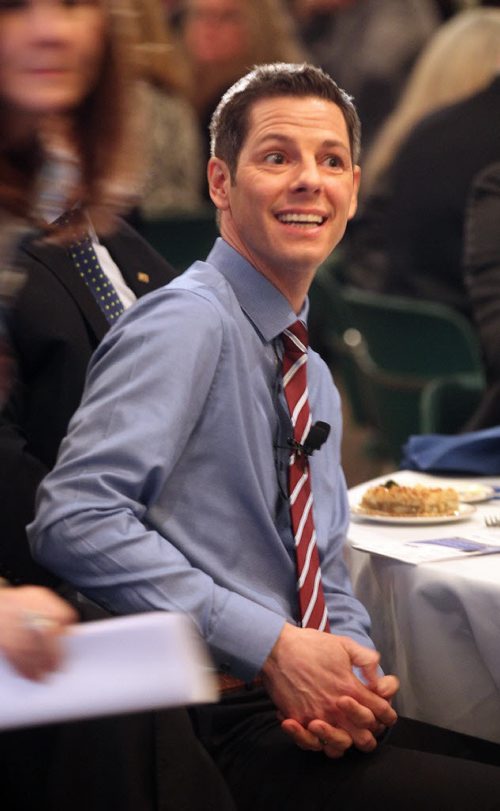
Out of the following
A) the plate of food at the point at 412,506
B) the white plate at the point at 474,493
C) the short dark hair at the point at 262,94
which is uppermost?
the short dark hair at the point at 262,94

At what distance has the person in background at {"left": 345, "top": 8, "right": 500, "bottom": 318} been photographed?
14.5 ft

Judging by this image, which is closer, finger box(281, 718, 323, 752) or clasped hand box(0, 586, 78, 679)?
clasped hand box(0, 586, 78, 679)

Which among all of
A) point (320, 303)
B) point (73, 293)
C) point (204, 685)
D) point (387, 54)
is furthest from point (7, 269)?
point (387, 54)

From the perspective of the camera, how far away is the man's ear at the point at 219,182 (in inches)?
85.0

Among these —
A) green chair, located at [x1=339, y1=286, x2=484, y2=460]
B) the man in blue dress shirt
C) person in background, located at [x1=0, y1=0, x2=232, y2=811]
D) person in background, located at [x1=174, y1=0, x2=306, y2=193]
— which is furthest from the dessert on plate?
person in background, located at [x1=174, y1=0, x2=306, y2=193]

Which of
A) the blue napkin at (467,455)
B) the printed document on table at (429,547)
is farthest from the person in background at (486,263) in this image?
the printed document on table at (429,547)

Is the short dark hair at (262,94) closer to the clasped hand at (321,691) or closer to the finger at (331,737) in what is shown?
the clasped hand at (321,691)

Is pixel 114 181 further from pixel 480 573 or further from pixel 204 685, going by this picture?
pixel 480 573

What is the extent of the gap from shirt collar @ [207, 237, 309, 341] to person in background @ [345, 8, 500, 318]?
2.42 meters

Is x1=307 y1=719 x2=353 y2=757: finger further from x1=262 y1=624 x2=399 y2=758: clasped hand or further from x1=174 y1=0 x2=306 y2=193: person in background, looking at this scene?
x1=174 y1=0 x2=306 y2=193: person in background

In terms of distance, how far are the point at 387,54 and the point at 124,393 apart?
4.78 metres

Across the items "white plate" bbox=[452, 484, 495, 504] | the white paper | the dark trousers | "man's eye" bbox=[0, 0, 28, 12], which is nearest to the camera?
the white paper

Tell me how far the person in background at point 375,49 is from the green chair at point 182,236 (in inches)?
45.0

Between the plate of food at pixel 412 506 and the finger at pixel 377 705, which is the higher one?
the plate of food at pixel 412 506
